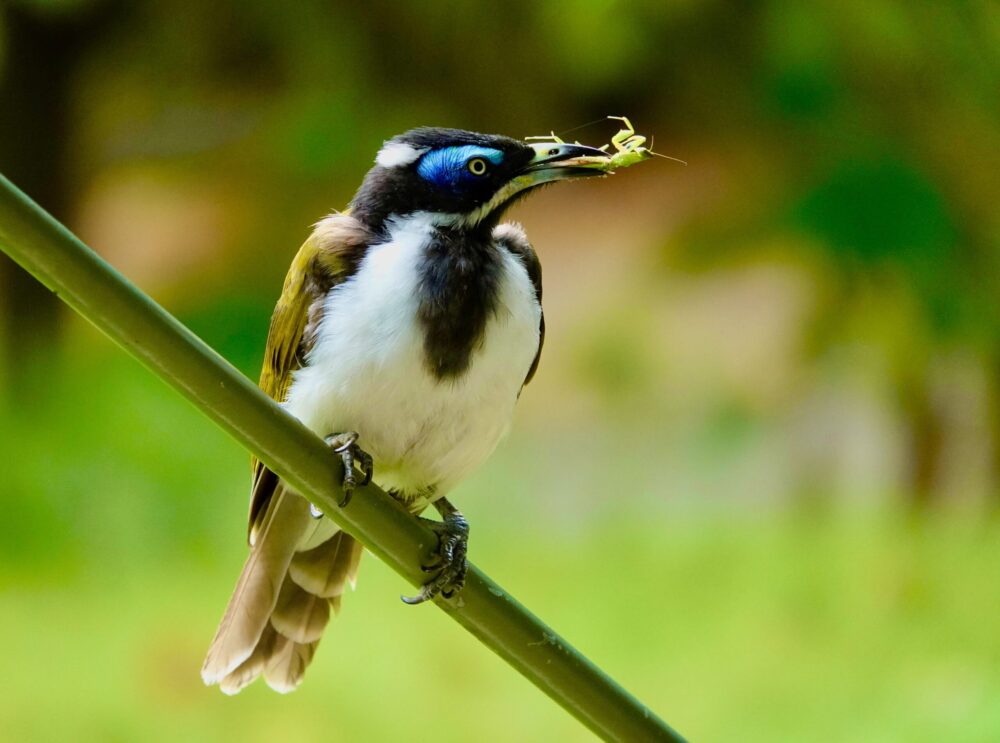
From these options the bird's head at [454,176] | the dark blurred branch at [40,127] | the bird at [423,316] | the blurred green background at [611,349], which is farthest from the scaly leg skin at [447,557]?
the dark blurred branch at [40,127]

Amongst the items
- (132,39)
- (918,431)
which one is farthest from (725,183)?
(132,39)

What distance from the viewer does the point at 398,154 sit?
92 centimetres

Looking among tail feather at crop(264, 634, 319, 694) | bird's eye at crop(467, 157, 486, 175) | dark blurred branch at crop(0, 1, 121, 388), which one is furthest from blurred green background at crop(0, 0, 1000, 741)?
bird's eye at crop(467, 157, 486, 175)

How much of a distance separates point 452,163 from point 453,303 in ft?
0.34

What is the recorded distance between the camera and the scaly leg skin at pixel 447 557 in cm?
81

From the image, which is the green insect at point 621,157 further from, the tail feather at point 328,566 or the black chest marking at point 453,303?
the tail feather at point 328,566

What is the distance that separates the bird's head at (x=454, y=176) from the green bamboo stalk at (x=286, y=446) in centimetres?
30

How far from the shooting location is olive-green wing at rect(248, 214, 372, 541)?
908 millimetres

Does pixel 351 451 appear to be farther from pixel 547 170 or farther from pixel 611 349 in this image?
pixel 611 349

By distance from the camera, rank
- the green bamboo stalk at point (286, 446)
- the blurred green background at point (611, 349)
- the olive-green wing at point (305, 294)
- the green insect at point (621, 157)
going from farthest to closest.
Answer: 1. the blurred green background at point (611, 349)
2. the olive-green wing at point (305, 294)
3. the green insect at point (621, 157)
4. the green bamboo stalk at point (286, 446)

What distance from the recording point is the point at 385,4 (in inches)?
68.0

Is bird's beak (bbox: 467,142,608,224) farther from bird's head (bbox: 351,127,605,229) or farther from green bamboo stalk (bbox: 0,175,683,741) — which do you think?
green bamboo stalk (bbox: 0,175,683,741)

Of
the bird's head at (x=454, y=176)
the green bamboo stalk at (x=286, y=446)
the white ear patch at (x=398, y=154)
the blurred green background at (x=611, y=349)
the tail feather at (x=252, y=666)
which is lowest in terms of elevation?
the green bamboo stalk at (x=286, y=446)

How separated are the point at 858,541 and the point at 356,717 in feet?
2.29
